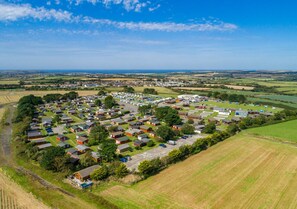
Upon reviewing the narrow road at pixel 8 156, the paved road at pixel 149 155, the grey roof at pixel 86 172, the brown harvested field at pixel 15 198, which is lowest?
the paved road at pixel 149 155

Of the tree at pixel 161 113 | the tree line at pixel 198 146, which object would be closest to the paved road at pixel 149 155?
the tree line at pixel 198 146

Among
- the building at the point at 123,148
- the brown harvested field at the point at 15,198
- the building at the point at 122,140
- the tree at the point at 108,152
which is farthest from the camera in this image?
the building at the point at 122,140

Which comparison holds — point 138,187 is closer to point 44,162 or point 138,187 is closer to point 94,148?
point 44,162

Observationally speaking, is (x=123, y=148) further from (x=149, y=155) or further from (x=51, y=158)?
→ (x=51, y=158)

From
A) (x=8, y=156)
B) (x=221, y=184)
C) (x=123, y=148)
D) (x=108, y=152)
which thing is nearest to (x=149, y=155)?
(x=123, y=148)

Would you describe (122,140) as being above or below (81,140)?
below

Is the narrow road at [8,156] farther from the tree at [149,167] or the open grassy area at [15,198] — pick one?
the tree at [149,167]
